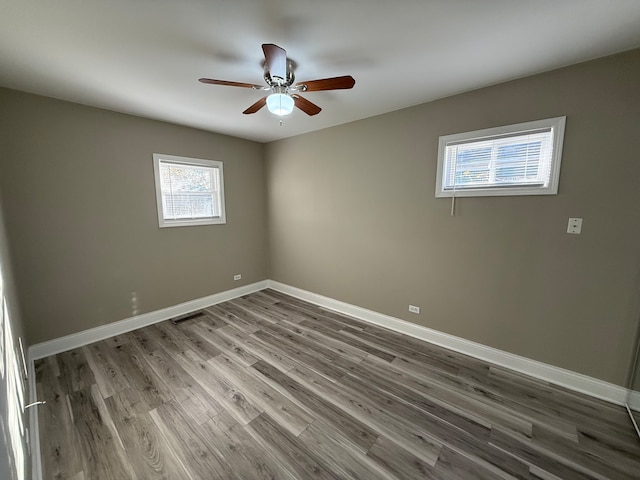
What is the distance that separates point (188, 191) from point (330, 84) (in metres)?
2.72

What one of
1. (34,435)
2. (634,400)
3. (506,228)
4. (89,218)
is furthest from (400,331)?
(89,218)

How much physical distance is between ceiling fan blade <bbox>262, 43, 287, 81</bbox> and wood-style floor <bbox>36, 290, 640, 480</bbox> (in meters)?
2.42

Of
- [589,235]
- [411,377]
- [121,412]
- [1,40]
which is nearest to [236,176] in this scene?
[1,40]

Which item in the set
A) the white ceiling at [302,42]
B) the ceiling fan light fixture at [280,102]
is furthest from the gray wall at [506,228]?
the ceiling fan light fixture at [280,102]

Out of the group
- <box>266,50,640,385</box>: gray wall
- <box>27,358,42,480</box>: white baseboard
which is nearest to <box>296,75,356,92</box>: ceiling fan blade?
<box>266,50,640,385</box>: gray wall

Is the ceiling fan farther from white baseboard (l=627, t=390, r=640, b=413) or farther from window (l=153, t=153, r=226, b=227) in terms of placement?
white baseboard (l=627, t=390, r=640, b=413)

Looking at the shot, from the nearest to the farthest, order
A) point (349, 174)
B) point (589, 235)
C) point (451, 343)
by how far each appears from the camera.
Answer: point (589, 235) → point (451, 343) → point (349, 174)

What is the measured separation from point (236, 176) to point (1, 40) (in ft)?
8.37

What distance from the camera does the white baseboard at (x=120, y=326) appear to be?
2.53 meters

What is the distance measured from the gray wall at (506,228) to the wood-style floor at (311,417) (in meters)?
0.46

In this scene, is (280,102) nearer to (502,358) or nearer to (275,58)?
(275,58)

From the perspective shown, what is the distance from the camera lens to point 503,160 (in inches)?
90.1

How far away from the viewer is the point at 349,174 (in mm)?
3316

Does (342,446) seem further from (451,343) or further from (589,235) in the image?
(589,235)
